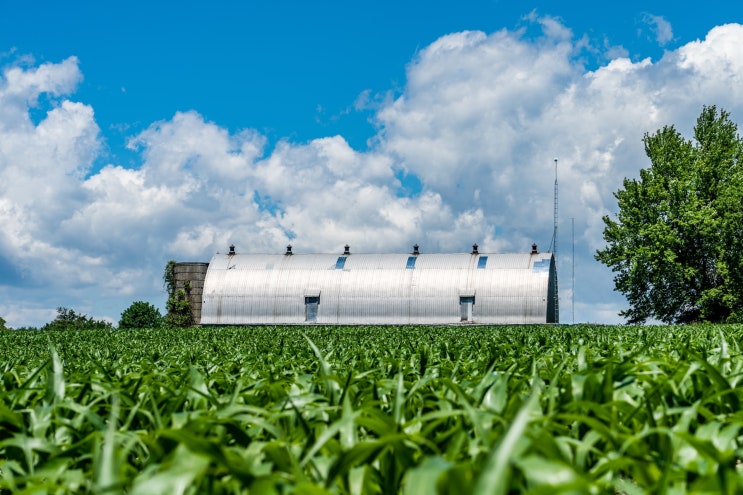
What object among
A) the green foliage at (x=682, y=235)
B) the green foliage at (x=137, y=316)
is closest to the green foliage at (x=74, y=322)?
the green foliage at (x=137, y=316)

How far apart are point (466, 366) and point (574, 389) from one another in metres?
2.15

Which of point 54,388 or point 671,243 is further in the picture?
point 671,243

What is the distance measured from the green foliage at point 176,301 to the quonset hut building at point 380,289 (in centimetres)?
141

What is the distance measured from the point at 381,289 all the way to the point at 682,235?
701 inches

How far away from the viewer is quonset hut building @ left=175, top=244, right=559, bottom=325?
4169 cm

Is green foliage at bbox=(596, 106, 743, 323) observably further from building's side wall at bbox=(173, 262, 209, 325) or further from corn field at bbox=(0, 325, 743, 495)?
corn field at bbox=(0, 325, 743, 495)

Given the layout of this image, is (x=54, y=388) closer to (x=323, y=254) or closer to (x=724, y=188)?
(x=323, y=254)

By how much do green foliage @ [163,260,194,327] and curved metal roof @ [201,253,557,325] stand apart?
2.09m

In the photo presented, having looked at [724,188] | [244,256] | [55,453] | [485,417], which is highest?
[724,188]

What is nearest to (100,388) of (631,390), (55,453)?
(55,453)

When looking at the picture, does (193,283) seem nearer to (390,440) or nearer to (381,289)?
(381,289)

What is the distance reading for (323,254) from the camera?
1820 inches

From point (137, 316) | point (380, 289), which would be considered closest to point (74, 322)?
point (137, 316)

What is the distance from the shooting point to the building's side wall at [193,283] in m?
47.4
